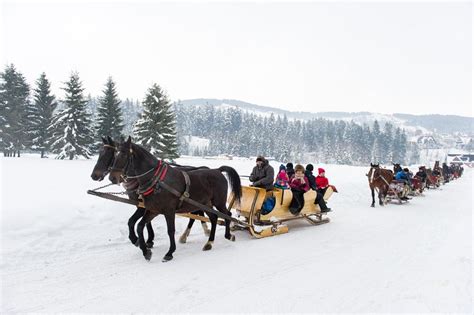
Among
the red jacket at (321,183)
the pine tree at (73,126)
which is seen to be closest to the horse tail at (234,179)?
the red jacket at (321,183)

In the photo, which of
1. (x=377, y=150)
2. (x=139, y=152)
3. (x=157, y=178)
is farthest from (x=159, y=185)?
(x=377, y=150)

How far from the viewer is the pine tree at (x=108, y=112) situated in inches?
1415

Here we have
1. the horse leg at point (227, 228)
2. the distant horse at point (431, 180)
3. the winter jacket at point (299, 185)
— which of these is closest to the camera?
the horse leg at point (227, 228)

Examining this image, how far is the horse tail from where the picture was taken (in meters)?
7.48

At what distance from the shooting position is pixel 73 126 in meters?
32.2

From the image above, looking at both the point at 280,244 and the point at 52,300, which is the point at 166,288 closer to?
the point at 52,300

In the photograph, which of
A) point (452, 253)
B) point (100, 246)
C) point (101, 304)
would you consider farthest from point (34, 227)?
point (452, 253)

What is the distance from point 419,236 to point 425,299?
4098 mm

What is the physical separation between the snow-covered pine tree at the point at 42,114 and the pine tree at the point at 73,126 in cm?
498

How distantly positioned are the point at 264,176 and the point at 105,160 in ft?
13.5

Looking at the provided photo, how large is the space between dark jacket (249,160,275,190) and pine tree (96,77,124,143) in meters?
30.6

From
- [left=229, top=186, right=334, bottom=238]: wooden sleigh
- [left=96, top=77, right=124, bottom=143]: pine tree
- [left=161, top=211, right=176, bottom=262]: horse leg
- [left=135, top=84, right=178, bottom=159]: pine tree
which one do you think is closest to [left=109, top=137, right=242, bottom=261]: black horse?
[left=161, top=211, right=176, bottom=262]: horse leg

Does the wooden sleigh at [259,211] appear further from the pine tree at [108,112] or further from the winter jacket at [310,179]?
the pine tree at [108,112]

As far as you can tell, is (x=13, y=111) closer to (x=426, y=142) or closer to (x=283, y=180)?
(x=283, y=180)
